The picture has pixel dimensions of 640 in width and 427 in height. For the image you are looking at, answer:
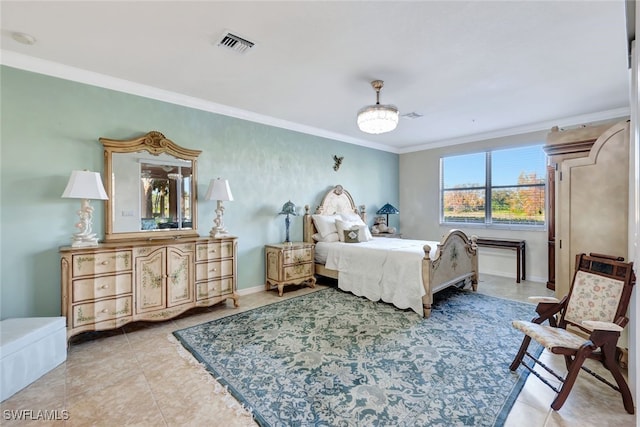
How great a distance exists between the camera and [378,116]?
305cm

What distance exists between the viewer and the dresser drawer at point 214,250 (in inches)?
136

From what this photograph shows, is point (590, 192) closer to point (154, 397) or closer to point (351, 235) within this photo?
point (351, 235)

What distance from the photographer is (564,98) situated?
376 cm

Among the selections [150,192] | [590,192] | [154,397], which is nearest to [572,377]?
[590,192]

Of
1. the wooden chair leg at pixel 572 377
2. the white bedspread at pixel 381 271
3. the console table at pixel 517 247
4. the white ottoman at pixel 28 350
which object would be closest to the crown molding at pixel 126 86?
the white bedspread at pixel 381 271

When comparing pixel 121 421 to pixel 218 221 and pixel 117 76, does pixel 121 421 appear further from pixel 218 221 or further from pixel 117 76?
pixel 117 76

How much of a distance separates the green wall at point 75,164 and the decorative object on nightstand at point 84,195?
25cm

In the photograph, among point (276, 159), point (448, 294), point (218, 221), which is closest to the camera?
point (218, 221)

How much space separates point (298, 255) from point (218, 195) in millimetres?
1507

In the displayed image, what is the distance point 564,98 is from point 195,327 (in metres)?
5.32

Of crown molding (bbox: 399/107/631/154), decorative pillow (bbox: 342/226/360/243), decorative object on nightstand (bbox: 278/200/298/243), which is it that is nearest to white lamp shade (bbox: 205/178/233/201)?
decorative object on nightstand (bbox: 278/200/298/243)

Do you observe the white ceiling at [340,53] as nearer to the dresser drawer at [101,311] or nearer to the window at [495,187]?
the window at [495,187]

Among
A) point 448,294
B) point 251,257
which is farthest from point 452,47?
point 251,257

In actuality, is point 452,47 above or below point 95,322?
above
